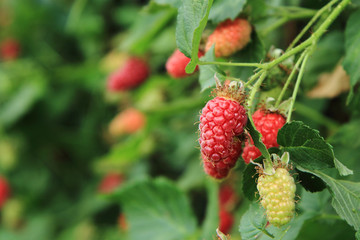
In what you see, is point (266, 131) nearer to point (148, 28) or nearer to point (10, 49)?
point (148, 28)

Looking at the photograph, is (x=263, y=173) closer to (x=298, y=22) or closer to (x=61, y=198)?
(x=298, y=22)

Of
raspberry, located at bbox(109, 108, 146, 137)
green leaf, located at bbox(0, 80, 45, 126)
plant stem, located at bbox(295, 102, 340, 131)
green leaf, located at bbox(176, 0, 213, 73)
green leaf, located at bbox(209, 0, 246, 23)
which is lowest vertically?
raspberry, located at bbox(109, 108, 146, 137)

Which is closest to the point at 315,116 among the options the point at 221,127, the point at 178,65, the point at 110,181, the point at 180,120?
the point at 178,65

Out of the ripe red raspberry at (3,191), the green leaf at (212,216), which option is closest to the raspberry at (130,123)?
the green leaf at (212,216)

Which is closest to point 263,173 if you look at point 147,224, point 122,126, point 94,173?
point 147,224

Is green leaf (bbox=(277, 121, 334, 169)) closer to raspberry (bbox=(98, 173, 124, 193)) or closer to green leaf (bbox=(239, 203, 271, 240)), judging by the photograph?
green leaf (bbox=(239, 203, 271, 240))

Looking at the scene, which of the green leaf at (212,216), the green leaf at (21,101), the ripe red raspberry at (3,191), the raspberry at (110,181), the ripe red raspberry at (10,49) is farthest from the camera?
the ripe red raspberry at (10,49)

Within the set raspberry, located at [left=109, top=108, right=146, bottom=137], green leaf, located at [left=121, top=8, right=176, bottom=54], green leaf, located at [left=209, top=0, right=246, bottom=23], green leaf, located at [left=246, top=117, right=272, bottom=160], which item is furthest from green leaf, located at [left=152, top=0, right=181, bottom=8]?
raspberry, located at [left=109, top=108, right=146, bottom=137]

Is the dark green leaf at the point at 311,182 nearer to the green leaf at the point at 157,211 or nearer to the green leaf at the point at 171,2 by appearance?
the green leaf at the point at 171,2
